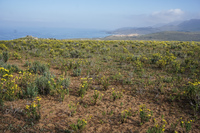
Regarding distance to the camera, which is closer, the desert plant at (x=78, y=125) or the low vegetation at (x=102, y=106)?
the desert plant at (x=78, y=125)

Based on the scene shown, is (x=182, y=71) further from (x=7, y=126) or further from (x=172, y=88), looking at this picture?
(x=7, y=126)

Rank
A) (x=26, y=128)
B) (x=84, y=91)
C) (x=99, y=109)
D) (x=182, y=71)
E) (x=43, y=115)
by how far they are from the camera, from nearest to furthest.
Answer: (x=26, y=128) < (x=43, y=115) < (x=99, y=109) < (x=84, y=91) < (x=182, y=71)

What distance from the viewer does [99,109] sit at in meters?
4.32

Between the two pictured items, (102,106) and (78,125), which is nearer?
(78,125)

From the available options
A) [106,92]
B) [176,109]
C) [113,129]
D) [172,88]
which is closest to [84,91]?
[106,92]

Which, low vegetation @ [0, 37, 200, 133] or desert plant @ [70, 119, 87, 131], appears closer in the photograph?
desert plant @ [70, 119, 87, 131]

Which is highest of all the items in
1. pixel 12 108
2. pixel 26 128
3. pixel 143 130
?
pixel 12 108

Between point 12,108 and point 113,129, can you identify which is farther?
point 12,108

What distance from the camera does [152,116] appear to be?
4.08m

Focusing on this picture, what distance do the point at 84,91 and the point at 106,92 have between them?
0.95 metres

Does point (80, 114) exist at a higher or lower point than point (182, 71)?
lower

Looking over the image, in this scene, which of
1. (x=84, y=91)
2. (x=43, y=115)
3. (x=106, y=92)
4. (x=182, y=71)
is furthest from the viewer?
(x=182, y=71)

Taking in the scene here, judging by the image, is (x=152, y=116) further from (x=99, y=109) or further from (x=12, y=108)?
(x=12, y=108)

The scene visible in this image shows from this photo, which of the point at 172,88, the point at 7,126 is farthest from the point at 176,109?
the point at 7,126
